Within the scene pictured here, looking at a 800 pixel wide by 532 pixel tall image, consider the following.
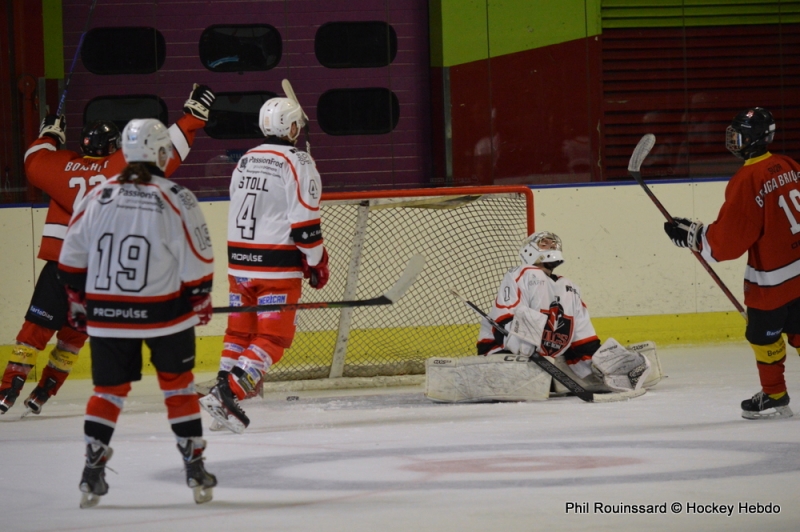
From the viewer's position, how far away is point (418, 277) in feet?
20.7

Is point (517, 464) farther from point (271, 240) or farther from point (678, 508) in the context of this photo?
point (271, 240)

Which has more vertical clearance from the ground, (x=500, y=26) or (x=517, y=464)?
(x=500, y=26)

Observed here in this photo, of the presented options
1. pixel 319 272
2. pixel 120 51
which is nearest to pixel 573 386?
pixel 319 272

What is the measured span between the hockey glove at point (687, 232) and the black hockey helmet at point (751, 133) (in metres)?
0.32

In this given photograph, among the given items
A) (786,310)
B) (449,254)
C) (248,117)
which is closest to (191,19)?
(248,117)

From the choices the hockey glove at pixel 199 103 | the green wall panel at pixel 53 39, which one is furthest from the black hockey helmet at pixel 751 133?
the green wall panel at pixel 53 39

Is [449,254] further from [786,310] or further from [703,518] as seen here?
[703,518]

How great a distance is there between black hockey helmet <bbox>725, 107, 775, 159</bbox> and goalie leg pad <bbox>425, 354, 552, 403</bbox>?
1.30 m

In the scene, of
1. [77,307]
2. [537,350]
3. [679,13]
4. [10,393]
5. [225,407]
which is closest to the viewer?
[77,307]

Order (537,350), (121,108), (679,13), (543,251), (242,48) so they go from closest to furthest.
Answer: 1. (537,350)
2. (543,251)
3. (121,108)
4. (679,13)
5. (242,48)

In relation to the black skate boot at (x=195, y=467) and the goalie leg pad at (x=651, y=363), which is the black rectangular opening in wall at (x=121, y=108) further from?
the black skate boot at (x=195, y=467)

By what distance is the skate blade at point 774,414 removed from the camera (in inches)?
173

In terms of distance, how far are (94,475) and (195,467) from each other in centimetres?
27

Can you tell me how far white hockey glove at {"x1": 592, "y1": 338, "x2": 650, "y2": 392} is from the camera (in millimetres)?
5234
